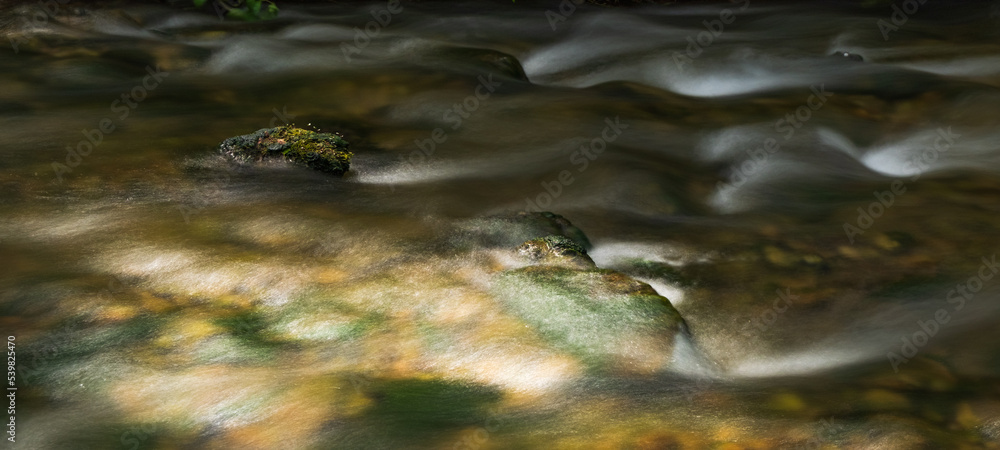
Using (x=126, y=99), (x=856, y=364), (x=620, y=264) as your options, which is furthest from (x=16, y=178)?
(x=856, y=364)

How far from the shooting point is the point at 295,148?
6.22m

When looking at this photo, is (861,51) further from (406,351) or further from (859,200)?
(406,351)

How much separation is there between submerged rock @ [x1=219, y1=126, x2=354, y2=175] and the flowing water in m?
0.13

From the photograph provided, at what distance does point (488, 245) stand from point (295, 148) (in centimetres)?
188

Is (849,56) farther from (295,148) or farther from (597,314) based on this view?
(597,314)

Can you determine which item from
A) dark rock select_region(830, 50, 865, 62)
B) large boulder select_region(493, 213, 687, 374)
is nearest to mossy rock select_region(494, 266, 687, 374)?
large boulder select_region(493, 213, 687, 374)

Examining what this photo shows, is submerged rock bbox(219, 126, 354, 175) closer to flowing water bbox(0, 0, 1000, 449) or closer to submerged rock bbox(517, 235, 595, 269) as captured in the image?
flowing water bbox(0, 0, 1000, 449)

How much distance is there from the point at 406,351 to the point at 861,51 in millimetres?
7613

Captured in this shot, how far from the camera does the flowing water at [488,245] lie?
354cm

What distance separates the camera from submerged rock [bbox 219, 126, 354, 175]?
616cm

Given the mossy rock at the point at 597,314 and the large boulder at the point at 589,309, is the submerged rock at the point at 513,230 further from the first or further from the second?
the mossy rock at the point at 597,314

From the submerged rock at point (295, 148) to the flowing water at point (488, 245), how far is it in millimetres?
127

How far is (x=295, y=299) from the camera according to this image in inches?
172

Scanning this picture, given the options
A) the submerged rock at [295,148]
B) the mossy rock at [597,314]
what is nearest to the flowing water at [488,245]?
the mossy rock at [597,314]
